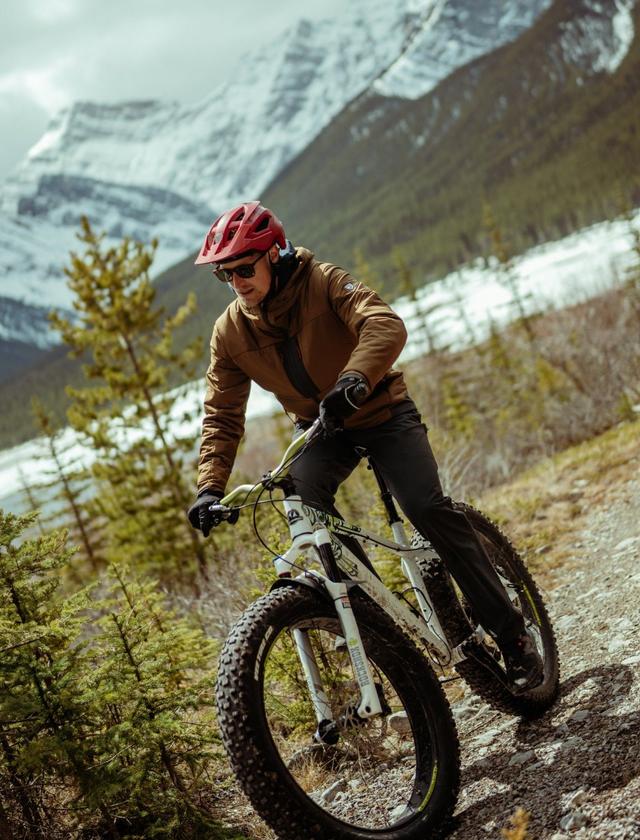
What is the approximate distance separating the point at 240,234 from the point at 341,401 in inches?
41.6

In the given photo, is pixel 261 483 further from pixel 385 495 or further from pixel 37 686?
pixel 37 686

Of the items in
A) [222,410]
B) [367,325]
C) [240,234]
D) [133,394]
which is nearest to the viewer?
[367,325]

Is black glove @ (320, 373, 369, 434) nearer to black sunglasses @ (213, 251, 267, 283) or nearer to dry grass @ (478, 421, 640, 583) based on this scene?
black sunglasses @ (213, 251, 267, 283)

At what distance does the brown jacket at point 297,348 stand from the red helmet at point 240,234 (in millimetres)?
240

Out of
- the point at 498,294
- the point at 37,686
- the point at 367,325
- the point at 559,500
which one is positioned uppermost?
the point at 498,294

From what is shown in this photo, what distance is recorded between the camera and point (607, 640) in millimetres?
5688

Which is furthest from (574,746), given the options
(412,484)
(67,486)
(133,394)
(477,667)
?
(67,486)

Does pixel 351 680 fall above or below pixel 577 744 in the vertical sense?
above

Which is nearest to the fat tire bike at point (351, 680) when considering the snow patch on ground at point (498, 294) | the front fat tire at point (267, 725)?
the front fat tire at point (267, 725)

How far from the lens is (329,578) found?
3982mm

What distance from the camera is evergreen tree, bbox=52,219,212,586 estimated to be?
75.2 feet

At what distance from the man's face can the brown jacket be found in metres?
0.07

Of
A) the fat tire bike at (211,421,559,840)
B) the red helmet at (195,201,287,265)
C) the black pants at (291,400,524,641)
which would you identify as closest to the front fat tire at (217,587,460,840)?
the fat tire bike at (211,421,559,840)

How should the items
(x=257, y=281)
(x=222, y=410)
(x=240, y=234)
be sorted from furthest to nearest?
(x=222, y=410) < (x=257, y=281) < (x=240, y=234)
